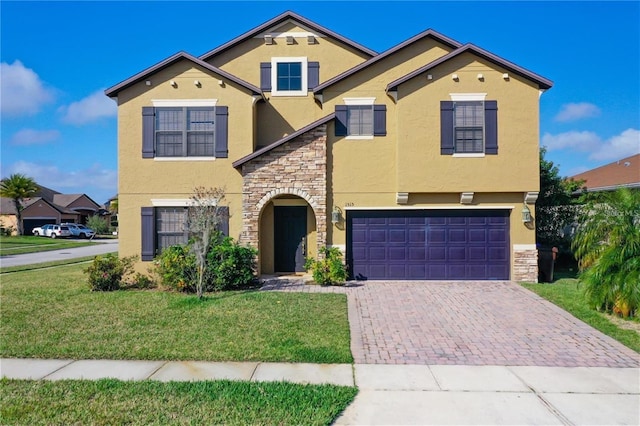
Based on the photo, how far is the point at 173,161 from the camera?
44.4 ft

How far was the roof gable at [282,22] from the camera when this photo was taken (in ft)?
50.6

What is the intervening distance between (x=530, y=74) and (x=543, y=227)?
6825 mm

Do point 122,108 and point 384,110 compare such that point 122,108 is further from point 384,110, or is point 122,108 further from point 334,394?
point 334,394

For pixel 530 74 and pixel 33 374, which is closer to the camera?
pixel 33 374

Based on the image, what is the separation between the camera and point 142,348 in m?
6.91

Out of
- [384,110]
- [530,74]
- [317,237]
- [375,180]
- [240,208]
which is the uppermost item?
[530,74]

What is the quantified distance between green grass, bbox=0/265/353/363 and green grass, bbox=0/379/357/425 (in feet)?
3.50

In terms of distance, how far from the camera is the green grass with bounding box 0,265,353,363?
6754mm

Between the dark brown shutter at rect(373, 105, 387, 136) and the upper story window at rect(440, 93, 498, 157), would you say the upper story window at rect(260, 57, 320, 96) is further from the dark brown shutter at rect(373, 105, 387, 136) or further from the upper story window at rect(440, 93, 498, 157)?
the upper story window at rect(440, 93, 498, 157)

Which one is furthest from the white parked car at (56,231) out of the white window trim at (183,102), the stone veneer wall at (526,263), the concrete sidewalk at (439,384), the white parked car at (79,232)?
the stone veneer wall at (526,263)

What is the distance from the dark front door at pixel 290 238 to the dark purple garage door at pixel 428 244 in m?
1.89

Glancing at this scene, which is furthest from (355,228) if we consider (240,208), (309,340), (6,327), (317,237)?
(6,327)

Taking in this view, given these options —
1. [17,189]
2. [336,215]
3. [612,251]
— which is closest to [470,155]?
[336,215]

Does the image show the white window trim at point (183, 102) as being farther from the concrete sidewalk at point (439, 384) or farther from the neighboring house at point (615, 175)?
the neighboring house at point (615, 175)
